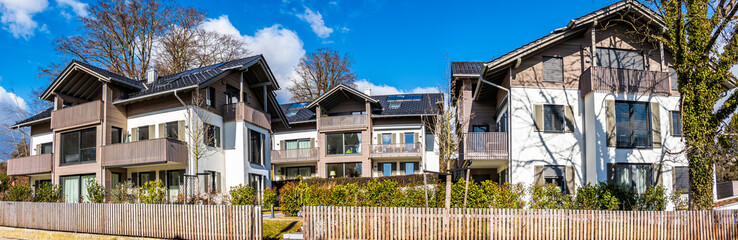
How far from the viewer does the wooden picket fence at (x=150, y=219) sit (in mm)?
15742

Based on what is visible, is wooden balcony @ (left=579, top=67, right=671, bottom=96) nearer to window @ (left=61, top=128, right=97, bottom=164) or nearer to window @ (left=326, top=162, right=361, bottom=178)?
window @ (left=326, top=162, right=361, bottom=178)

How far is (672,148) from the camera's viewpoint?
71.2 ft

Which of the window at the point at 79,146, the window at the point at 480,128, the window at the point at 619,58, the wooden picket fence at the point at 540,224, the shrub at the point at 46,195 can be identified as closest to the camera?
the wooden picket fence at the point at 540,224

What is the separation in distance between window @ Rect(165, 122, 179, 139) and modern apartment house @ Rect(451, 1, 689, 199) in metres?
13.7

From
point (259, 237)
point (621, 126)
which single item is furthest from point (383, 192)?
Result: point (621, 126)

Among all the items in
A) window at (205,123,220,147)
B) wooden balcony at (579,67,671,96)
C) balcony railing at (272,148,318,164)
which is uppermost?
wooden balcony at (579,67,671,96)

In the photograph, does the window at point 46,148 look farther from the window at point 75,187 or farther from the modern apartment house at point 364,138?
the modern apartment house at point 364,138

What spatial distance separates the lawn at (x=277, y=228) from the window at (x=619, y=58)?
46.0ft

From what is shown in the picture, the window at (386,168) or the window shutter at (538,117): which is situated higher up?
the window shutter at (538,117)

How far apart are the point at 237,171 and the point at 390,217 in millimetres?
14636

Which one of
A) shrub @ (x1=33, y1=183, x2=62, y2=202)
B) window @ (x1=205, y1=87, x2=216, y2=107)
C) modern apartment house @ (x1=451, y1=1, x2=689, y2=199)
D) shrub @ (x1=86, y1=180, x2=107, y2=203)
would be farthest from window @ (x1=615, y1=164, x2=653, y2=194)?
shrub @ (x1=33, y1=183, x2=62, y2=202)

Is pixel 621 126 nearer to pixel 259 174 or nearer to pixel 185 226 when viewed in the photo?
pixel 185 226

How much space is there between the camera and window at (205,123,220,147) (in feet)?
87.4

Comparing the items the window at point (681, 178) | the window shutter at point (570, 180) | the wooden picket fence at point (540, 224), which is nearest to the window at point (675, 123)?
the window at point (681, 178)
